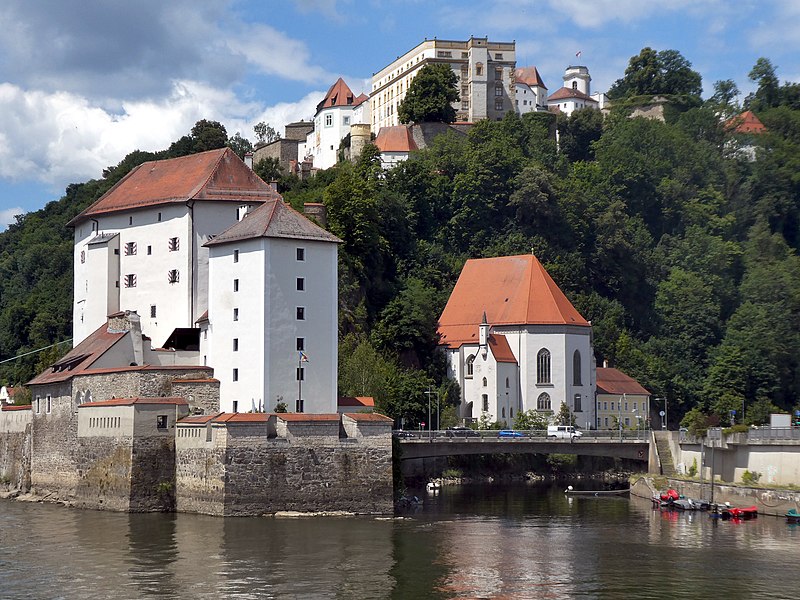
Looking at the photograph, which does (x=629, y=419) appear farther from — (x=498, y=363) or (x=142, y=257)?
(x=142, y=257)

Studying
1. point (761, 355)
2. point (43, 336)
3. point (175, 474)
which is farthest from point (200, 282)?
point (761, 355)

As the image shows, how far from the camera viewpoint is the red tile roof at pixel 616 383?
111 meters

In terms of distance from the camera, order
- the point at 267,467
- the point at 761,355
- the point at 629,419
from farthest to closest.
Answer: the point at 761,355
the point at 629,419
the point at 267,467

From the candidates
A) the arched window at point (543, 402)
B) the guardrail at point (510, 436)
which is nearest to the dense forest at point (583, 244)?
the arched window at point (543, 402)

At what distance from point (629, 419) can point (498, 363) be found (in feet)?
49.4

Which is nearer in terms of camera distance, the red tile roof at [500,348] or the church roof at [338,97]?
the red tile roof at [500,348]

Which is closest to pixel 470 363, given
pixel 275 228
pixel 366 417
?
pixel 275 228

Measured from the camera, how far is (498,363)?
10331cm

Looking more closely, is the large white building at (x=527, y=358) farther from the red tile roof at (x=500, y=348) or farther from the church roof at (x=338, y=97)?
the church roof at (x=338, y=97)

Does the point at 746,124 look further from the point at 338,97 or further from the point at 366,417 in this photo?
the point at 366,417

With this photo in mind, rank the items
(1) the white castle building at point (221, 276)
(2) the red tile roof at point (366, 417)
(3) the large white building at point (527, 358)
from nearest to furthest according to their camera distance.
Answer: (2) the red tile roof at point (366, 417) < (1) the white castle building at point (221, 276) < (3) the large white building at point (527, 358)

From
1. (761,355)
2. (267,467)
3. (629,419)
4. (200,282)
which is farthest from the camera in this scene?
(761,355)

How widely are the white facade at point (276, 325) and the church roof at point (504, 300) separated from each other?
38298 millimetres

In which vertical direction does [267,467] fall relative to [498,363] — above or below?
below
